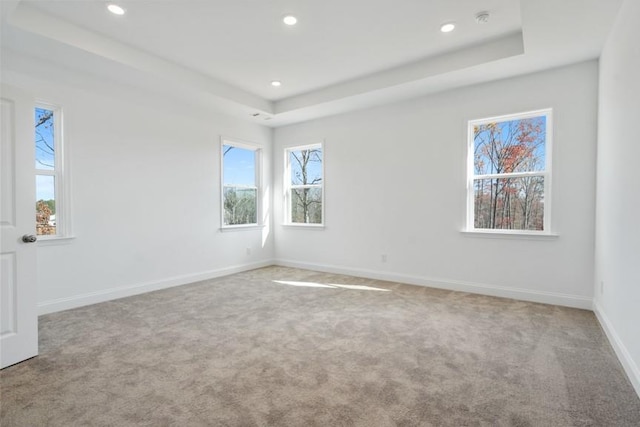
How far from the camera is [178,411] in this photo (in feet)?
6.07

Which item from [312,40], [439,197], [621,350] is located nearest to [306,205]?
[439,197]

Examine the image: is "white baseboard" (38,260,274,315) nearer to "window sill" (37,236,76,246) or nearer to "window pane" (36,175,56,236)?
"window sill" (37,236,76,246)

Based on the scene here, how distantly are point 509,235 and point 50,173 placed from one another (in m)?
5.35

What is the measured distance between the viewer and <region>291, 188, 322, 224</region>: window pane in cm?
593

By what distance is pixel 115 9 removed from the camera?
2889 millimetres

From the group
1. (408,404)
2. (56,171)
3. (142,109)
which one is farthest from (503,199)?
(56,171)

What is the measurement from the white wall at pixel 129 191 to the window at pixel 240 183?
210mm

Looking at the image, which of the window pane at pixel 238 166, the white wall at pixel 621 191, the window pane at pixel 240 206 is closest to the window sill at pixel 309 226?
the window pane at pixel 240 206

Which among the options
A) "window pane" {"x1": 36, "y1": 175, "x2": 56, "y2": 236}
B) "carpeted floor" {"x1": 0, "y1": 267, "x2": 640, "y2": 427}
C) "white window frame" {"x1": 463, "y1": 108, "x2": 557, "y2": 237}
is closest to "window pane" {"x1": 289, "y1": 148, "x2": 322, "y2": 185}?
"white window frame" {"x1": 463, "y1": 108, "x2": 557, "y2": 237}

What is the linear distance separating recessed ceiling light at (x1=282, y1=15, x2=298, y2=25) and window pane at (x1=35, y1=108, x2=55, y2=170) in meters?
2.79

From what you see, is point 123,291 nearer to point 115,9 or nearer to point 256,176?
point 256,176

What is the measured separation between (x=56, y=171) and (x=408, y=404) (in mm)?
4158

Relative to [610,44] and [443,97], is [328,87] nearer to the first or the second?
[443,97]

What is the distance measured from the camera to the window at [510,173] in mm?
3885
